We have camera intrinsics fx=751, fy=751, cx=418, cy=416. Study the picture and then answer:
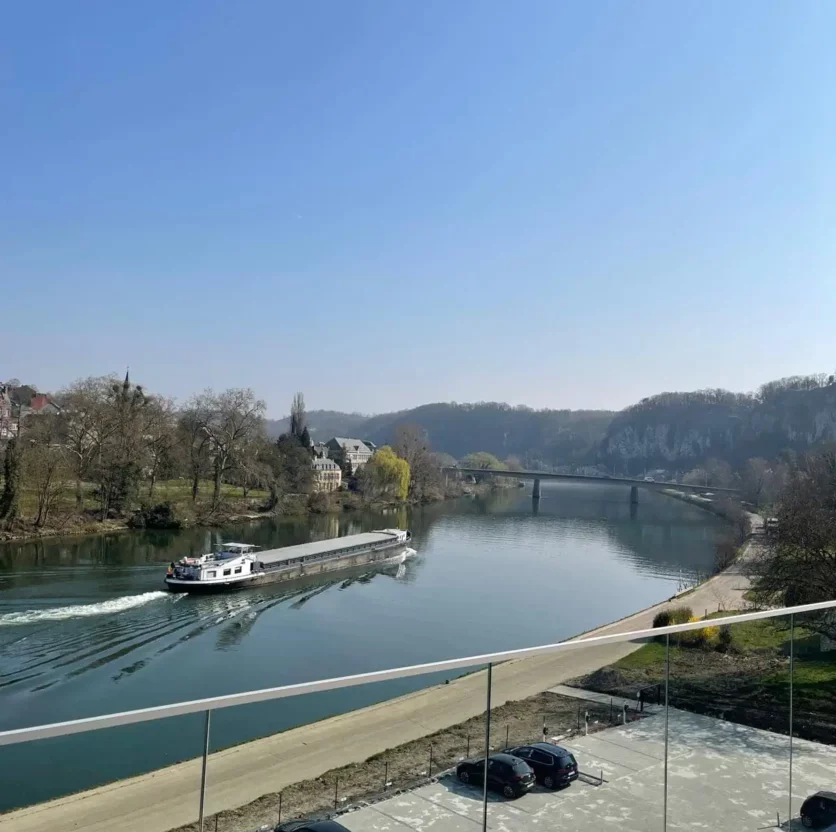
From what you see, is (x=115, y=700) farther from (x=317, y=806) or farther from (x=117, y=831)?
(x=317, y=806)

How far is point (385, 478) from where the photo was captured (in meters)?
72.9

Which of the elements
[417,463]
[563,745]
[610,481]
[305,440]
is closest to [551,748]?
[563,745]

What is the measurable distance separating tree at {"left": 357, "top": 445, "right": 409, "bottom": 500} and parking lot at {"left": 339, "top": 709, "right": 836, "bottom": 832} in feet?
223

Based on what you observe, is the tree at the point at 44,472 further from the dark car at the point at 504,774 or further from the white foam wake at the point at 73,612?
the dark car at the point at 504,774

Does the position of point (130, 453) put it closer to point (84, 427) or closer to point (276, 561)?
point (84, 427)

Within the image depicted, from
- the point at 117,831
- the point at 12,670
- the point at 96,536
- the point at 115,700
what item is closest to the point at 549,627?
the point at 115,700

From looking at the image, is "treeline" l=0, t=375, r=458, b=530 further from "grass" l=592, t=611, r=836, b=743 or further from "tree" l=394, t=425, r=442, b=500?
"grass" l=592, t=611, r=836, b=743

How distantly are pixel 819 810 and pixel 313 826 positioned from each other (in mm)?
3063

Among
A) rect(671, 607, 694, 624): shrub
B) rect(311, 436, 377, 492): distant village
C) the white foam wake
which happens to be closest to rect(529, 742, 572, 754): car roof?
rect(671, 607, 694, 624): shrub

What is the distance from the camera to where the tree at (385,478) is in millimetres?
72750

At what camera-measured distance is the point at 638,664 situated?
517 cm

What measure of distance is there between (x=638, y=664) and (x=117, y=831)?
528cm

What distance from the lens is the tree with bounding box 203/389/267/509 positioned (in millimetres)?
57650

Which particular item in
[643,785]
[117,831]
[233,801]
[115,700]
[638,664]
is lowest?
[115,700]
